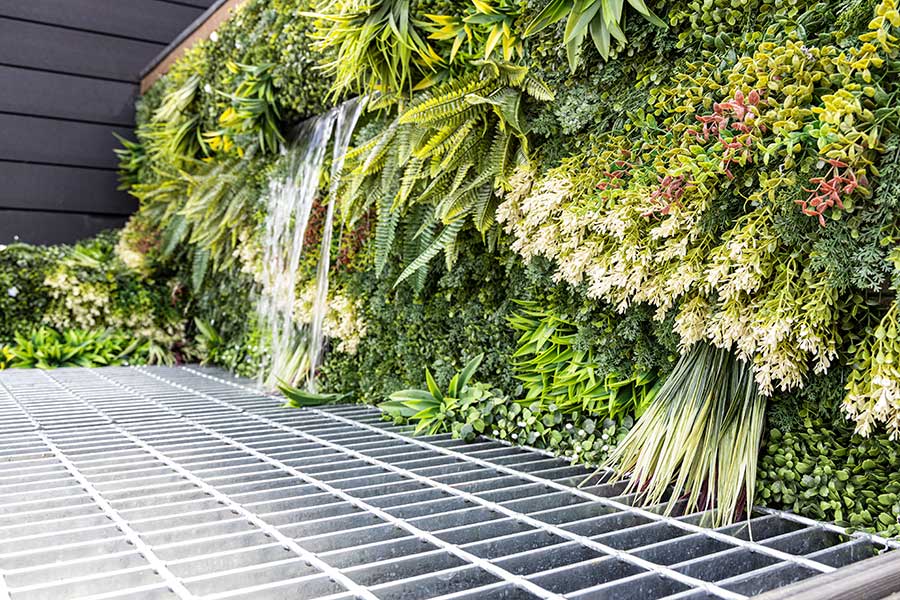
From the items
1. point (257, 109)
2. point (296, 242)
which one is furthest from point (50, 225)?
point (296, 242)

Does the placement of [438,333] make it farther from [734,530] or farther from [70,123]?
[70,123]

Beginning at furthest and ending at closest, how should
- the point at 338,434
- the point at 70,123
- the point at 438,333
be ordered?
the point at 70,123, the point at 438,333, the point at 338,434

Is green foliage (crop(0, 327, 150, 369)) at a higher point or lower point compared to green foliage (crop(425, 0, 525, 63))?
lower

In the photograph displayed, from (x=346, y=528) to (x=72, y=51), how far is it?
23.3 feet

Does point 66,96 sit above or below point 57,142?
above

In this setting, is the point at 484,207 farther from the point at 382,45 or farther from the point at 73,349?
the point at 73,349

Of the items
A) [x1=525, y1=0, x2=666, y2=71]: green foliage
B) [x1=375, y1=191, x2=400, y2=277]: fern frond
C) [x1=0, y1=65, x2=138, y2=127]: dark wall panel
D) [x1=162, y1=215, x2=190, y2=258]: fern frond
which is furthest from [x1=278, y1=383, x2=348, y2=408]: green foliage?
[x1=0, y1=65, x2=138, y2=127]: dark wall panel

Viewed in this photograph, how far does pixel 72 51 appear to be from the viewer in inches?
291

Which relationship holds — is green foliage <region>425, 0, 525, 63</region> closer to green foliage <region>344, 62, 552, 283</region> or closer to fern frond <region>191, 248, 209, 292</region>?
green foliage <region>344, 62, 552, 283</region>

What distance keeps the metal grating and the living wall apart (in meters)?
0.20

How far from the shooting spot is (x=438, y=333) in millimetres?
3564

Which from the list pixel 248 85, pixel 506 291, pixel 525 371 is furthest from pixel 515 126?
pixel 248 85

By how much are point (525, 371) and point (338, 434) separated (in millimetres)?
901

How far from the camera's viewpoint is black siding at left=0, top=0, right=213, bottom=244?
7.11 metres
